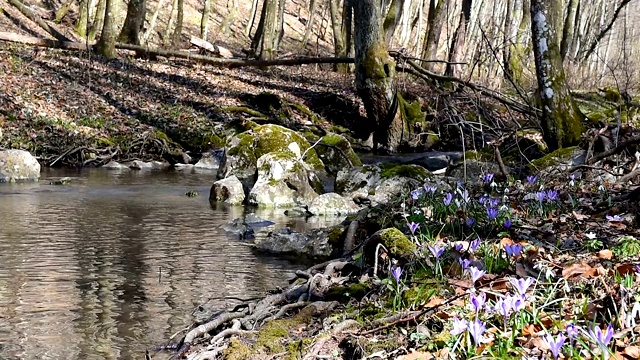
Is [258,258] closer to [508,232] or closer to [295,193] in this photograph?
[508,232]

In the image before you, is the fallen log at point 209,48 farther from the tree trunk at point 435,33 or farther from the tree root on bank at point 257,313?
the tree root on bank at point 257,313

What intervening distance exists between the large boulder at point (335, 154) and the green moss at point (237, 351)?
34.5 ft

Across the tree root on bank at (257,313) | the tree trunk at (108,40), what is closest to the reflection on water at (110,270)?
the tree root on bank at (257,313)

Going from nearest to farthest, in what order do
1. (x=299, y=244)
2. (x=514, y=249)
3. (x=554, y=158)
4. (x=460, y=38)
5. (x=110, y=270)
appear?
(x=514, y=249) < (x=110, y=270) < (x=299, y=244) < (x=554, y=158) < (x=460, y=38)

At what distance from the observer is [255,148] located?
13.2 meters

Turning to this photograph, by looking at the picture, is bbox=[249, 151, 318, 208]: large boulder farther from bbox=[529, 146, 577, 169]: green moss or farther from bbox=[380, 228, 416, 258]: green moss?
bbox=[380, 228, 416, 258]: green moss

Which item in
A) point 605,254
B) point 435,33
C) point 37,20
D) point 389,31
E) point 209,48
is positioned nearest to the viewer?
point 605,254

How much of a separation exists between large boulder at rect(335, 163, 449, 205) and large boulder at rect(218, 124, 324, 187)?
57.2 inches

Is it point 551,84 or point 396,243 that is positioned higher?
point 551,84

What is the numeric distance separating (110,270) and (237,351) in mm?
3435

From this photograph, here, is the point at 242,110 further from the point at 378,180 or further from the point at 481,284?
the point at 481,284

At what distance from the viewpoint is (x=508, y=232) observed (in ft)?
15.7

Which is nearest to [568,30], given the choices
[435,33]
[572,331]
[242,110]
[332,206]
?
[435,33]

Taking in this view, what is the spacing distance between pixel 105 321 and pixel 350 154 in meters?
9.73
